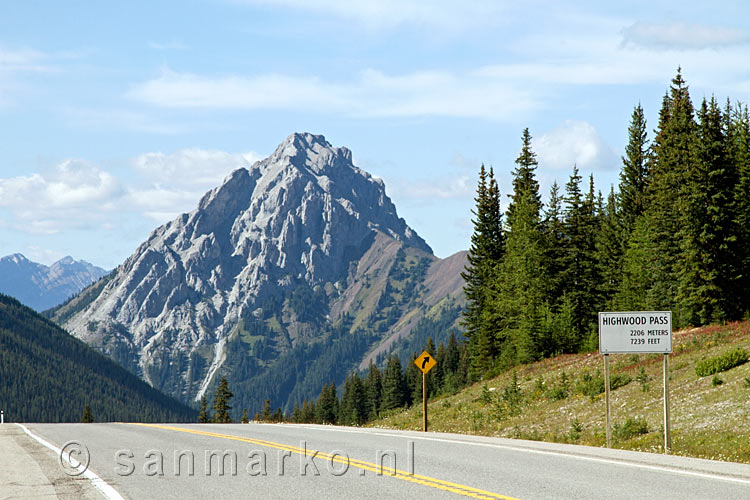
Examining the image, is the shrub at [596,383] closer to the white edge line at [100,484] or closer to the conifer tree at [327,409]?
the white edge line at [100,484]

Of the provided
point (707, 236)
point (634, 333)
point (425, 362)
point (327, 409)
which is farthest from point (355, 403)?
point (634, 333)

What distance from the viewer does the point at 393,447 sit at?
720 inches

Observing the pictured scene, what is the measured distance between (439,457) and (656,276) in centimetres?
4434

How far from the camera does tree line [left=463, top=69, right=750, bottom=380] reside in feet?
159

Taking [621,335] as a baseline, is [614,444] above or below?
below

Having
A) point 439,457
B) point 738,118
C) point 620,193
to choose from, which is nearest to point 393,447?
point 439,457

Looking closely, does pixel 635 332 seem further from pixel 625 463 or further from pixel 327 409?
pixel 327 409

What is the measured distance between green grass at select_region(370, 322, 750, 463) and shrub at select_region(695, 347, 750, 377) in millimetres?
362

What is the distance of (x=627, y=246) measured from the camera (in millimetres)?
65250

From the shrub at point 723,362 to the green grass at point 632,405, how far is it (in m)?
0.36

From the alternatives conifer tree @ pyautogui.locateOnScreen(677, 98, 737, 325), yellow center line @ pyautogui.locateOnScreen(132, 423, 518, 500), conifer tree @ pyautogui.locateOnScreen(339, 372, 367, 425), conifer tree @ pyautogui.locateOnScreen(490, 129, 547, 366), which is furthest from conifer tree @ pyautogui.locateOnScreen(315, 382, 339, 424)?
yellow center line @ pyautogui.locateOnScreen(132, 423, 518, 500)

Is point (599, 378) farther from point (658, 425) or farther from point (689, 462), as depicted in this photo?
point (689, 462)

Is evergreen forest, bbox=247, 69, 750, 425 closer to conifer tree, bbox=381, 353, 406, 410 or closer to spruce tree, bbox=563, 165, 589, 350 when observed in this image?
Result: spruce tree, bbox=563, 165, 589, 350

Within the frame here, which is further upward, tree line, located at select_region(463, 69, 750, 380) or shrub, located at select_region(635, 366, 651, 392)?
tree line, located at select_region(463, 69, 750, 380)
